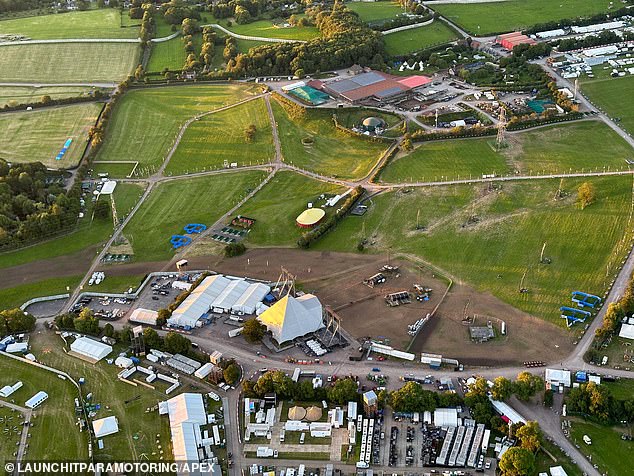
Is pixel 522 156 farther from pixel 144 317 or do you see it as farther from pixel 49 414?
pixel 49 414

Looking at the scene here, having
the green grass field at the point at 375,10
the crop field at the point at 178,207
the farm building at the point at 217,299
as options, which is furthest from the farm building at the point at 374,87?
the farm building at the point at 217,299

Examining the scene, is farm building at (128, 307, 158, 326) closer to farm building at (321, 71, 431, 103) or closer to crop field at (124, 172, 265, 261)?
crop field at (124, 172, 265, 261)

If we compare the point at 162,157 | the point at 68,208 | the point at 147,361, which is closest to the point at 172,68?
the point at 162,157

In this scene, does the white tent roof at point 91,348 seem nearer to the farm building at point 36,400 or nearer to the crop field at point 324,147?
the farm building at point 36,400

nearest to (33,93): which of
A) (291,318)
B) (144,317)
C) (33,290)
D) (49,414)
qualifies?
(33,290)

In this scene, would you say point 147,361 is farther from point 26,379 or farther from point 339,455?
point 339,455
